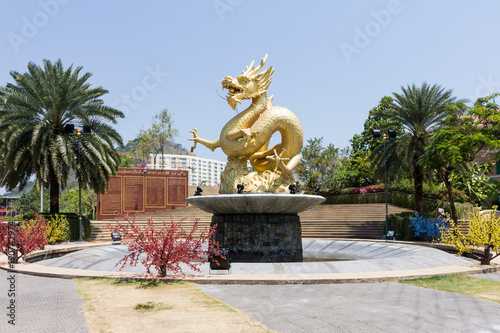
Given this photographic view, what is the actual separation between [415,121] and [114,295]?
2127 cm

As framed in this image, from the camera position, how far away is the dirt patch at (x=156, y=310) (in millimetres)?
5680

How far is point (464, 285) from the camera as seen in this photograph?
8953mm

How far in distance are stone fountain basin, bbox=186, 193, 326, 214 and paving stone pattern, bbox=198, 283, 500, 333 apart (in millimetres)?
3437

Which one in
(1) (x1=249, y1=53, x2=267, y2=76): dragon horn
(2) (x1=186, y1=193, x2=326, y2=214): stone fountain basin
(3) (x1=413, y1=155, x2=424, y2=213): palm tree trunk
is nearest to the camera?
(2) (x1=186, y1=193, x2=326, y2=214): stone fountain basin

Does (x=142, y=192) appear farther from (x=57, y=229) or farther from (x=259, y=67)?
(x=259, y=67)

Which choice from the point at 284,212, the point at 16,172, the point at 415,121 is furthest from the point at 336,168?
the point at 284,212

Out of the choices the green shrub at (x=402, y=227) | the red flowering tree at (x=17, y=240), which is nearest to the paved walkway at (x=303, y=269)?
the red flowering tree at (x=17, y=240)

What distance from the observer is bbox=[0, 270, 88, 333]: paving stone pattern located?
5656 mm

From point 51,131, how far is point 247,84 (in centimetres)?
1350

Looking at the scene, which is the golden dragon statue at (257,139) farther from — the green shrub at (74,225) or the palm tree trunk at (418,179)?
the green shrub at (74,225)

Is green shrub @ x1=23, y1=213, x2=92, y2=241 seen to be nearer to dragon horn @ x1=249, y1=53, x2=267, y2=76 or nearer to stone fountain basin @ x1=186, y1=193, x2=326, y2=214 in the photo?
stone fountain basin @ x1=186, y1=193, x2=326, y2=214

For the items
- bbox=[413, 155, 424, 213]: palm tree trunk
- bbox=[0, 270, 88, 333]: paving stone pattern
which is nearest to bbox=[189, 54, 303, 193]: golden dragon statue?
bbox=[0, 270, 88, 333]: paving stone pattern

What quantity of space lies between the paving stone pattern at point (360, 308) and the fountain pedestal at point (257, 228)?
3705 millimetres

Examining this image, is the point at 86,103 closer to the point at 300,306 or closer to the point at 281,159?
the point at 281,159
